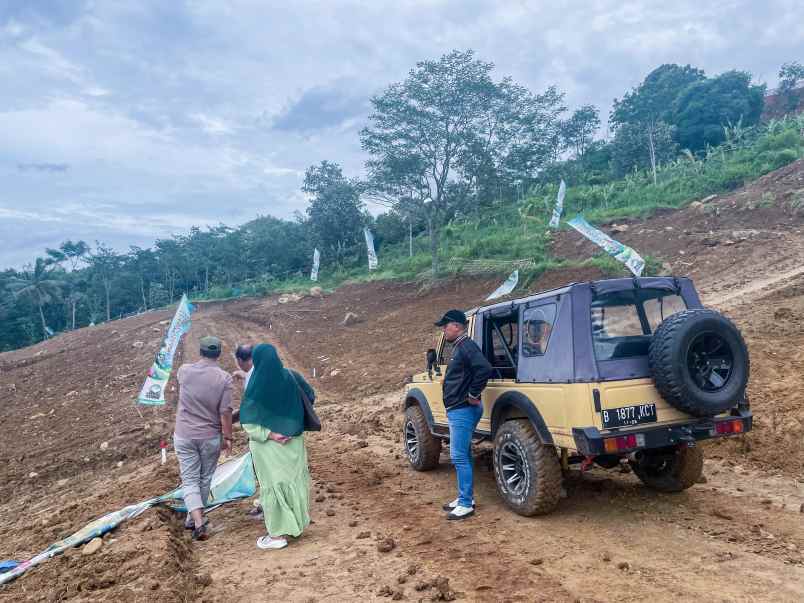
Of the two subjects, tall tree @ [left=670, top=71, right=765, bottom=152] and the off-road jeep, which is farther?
tall tree @ [left=670, top=71, right=765, bottom=152]

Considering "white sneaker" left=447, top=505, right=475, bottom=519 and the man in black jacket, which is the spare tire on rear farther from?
"white sneaker" left=447, top=505, right=475, bottom=519

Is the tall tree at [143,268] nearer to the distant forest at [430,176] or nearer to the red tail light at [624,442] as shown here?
the distant forest at [430,176]

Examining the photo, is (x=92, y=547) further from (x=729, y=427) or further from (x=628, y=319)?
(x=729, y=427)

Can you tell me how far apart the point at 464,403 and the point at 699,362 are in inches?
76.5

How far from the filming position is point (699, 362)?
4.45 meters

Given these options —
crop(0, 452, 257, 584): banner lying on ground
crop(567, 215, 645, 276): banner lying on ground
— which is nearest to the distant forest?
crop(567, 215, 645, 276): banner lying on ground

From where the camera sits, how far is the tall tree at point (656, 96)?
38531mm

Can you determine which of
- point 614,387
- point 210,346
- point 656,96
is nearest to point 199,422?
point 210,346

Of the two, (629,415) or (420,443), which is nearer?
(629,415)

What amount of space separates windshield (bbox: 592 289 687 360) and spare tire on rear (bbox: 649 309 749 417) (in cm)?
24

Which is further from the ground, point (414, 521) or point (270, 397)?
point (270, 397)

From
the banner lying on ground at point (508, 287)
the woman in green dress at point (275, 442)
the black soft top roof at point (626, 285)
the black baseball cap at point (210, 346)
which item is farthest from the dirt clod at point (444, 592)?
the banner lying on ground at point (508, 287)

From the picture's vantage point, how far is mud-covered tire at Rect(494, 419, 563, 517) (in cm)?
467

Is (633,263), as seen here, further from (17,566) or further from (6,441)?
(6,441)
